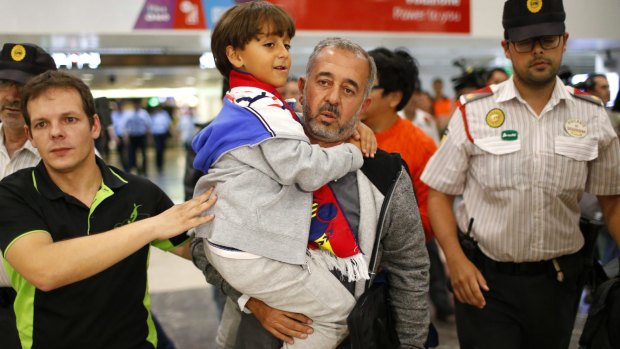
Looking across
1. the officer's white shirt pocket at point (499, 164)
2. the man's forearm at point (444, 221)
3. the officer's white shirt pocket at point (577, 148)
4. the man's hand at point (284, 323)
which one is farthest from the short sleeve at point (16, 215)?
the officer's white shirt pocket at point (577, 148)

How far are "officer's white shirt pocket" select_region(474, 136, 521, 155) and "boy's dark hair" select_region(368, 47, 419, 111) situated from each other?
846 mm

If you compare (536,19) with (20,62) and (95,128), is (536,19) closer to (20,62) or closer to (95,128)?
(95,128)

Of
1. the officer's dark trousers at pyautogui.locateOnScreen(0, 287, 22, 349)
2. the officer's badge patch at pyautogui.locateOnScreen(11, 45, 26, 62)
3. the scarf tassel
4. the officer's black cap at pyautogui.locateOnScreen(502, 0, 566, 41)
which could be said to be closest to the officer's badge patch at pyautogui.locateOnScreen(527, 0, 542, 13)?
the officer's black cap at pyautogui.locateOnScreen(502, 0, 566, 41)

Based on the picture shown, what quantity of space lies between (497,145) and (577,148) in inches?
11.8

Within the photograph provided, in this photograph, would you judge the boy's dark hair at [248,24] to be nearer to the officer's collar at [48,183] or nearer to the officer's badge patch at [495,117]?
the officer's collar at [48,183]

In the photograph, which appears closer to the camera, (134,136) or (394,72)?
(394,72)

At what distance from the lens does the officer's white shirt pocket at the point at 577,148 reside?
7.38 feet

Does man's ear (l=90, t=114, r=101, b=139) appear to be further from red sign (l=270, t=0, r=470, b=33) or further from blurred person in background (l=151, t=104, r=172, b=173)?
blurred person in background (l=151, t=104, r=172, b=173)

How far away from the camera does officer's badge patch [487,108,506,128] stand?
2334mm

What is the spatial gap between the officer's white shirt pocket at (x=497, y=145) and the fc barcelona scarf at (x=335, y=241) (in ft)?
2.98

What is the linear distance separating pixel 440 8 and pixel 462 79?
0.69 meters

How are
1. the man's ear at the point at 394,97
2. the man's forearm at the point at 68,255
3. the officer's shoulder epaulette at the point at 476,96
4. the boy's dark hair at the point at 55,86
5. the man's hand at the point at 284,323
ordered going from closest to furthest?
the man's forearm at the point at 68,255 < the man's hand at the point at 284,323 < the boy's dark hair at the point at 55,86 < the officer's shoulder epaulette at the point at 476,96 < the man's ear at the point at 394,97

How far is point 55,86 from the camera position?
1750mm

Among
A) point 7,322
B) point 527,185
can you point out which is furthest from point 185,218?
point 527,185
